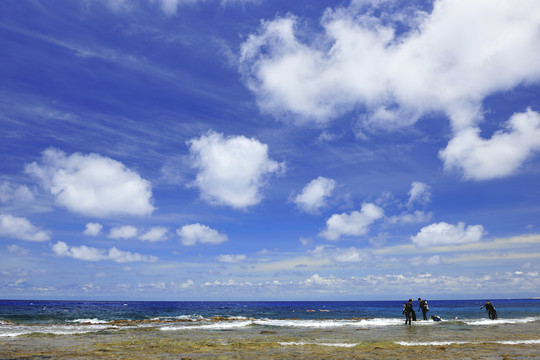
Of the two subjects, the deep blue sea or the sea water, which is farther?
the deep blue sea

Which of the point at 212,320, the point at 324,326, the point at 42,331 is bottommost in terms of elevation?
the point at 212,320

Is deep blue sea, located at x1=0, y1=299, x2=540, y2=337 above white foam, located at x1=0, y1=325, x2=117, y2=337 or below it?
below

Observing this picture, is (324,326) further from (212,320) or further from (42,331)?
(42,331)

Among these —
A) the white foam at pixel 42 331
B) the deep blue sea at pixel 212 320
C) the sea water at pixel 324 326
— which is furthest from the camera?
the deep blue sea at pixel 212 320

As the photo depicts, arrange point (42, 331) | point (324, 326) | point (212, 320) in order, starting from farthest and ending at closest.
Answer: point (212, 320) < point (324, 326) < point (42, 331)

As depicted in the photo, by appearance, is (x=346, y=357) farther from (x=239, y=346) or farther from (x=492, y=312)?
(x=492, y=312)

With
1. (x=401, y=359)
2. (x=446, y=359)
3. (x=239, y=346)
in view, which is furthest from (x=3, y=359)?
(x=446, y=359)

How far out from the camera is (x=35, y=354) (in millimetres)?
18984

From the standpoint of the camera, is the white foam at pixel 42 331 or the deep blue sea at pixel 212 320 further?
the deep blue sea at pixel 212 320

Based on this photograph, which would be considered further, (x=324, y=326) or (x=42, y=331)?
(x=324, y=326)

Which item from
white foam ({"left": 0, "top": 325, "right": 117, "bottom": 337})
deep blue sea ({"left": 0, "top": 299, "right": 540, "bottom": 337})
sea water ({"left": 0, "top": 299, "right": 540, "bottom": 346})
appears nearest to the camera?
sea water ({"left": 0, "top": 299, "right": 540, "bottom": 346})

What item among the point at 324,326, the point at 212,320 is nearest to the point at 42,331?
the point at 212,320

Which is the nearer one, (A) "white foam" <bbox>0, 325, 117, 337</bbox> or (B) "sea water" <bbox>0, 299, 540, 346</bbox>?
(B) "sea water" <bbox>0, 299, 540, 346</bbox>

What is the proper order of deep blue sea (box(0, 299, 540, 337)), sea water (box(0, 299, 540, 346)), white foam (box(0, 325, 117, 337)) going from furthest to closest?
deep blue sea (box(0, 299, 540, 337)) → white foam (box(0, 325, 117, 337)) → sea water (box(0, 299, 540, 346))
